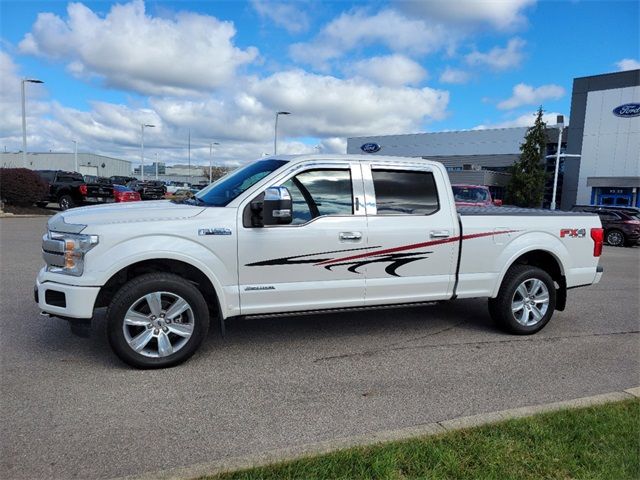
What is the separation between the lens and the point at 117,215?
14.4 ft

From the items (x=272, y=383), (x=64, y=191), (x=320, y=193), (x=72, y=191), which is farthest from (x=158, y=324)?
(x=64, y=191)

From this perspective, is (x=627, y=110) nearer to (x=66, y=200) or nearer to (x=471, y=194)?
(x=471, y=194)

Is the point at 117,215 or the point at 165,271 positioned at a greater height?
the point at 117,215

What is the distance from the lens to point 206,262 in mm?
4465

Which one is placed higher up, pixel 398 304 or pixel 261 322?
pixel 398 304

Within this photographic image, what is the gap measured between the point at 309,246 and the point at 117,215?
172 cm

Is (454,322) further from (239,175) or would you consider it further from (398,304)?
(239,175)

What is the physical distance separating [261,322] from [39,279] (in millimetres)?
2441

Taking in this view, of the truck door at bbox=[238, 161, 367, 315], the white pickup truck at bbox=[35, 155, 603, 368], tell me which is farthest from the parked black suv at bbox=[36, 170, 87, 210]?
the truck door at bbox=[238, 161, 367, 315]

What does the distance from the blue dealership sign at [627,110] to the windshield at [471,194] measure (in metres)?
27.2

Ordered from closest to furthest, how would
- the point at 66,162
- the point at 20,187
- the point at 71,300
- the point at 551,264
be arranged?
the point at 71,300, the point at 551,264, the point at 20,187, the point at 66,162

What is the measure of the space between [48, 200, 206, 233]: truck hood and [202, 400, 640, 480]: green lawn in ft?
7.84

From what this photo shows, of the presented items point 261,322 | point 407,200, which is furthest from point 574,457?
point 261,322

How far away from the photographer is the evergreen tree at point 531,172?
42931 mm
